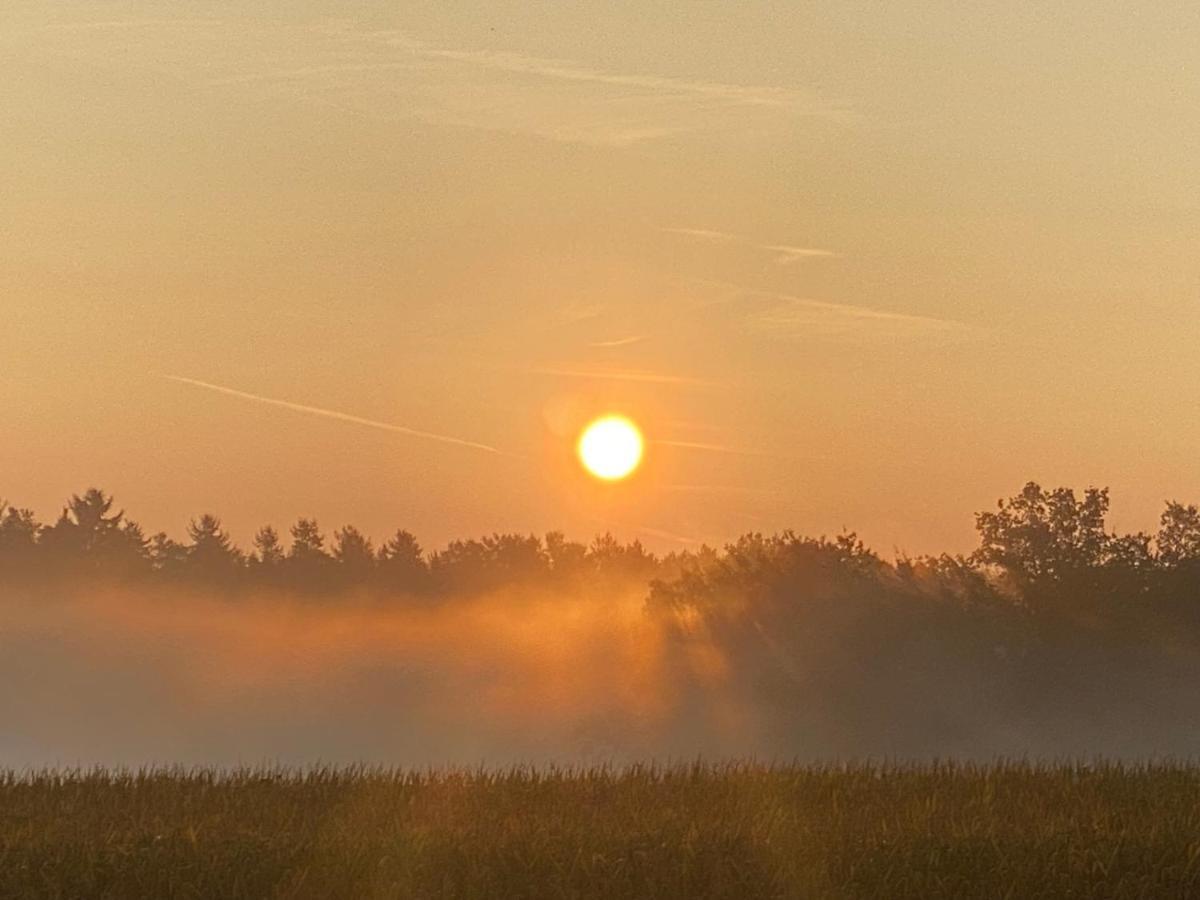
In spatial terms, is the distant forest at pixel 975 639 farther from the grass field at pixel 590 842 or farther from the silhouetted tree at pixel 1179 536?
the grass field at pixel 590 842

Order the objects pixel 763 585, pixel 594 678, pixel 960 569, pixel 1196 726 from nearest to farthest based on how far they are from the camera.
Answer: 1. pixel 1196 726
2. pixel 960 569
3. pixel 763 585
4. pixel 594 678

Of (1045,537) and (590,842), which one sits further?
(1045,537)

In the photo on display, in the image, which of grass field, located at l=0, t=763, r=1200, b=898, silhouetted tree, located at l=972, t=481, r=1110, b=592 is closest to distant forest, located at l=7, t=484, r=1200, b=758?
silhouetted tree, located at l=972, t=481, r=1110, b=592

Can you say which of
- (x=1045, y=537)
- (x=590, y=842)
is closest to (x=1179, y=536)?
(x=1045, y=537)

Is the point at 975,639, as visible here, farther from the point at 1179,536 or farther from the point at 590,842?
the point at 590,842

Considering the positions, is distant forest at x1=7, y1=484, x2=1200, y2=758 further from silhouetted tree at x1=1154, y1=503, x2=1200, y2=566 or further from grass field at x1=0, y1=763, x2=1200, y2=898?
grass field at x1=0, y1=763, x2=1200, y2=898

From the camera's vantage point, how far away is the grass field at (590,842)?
15.7 metres

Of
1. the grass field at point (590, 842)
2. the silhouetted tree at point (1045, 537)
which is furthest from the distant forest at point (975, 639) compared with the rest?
the grass field at point (590, 842)

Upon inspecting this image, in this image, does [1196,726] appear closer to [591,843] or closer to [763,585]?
[763,585]

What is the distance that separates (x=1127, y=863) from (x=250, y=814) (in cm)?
826

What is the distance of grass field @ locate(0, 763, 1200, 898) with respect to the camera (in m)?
15.7

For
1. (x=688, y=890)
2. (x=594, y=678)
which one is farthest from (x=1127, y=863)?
(x=594, y=678)

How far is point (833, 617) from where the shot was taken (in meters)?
130

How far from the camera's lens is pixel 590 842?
16219 mm
